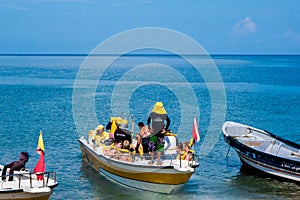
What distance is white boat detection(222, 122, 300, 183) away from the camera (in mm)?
21906

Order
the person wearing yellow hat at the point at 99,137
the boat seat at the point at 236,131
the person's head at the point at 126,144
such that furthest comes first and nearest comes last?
1. the boat seat at the point at 236,131
2. the person wearing yellow hat at the point at 99,137
3. the person's head at the point at 126,144

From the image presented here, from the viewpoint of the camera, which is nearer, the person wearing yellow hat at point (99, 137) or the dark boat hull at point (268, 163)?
the dark boat hull at point (268, 163)

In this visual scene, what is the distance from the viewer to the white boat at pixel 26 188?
1555cm

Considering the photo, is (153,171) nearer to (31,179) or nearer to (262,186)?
(31,179)

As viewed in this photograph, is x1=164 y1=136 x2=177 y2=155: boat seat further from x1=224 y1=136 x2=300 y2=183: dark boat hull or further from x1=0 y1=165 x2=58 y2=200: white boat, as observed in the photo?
x1=0 y1=165 x2=58 y2=200: white boat

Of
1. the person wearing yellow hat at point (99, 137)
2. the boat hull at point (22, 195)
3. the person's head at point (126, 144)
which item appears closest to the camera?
the boat hull at point (22, 195)

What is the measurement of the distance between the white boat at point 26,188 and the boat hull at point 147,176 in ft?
13.3

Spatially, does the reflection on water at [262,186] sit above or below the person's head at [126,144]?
below

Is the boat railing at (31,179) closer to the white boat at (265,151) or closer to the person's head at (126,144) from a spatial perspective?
the person's head at (126,144)

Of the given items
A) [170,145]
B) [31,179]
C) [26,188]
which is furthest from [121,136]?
[26,188]

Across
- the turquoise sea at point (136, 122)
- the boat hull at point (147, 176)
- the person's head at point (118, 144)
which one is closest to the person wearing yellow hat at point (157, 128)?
the boat hull at point (147, 176)

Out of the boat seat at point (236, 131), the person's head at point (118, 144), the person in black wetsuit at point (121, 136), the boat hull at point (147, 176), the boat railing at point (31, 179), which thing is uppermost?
the person in black wetsuit at point (121, 136)

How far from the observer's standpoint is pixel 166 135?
21.1m

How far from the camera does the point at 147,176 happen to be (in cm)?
1934
